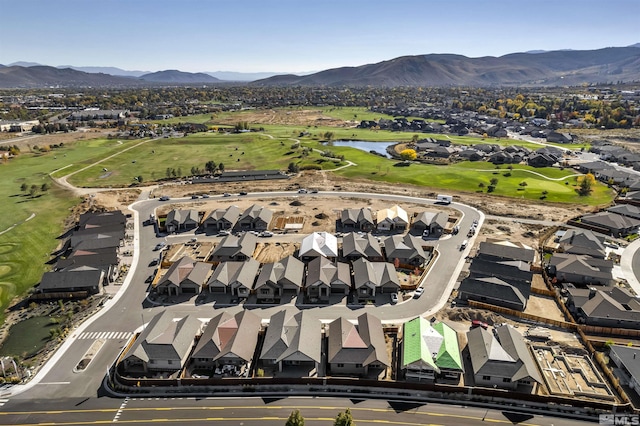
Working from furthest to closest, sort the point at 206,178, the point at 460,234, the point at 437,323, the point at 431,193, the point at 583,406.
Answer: the point at 206,178, the point at 431,193, the point at 460,234, the point at 437,323, the point at 583,406

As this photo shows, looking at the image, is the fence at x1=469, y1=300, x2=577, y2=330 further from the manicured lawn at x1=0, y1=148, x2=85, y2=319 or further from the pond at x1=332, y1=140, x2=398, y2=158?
the pond at x1=332, y1=140, x2=398, y2=158

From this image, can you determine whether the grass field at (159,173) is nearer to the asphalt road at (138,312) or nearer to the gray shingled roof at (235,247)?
the asphalt road at (138,312)

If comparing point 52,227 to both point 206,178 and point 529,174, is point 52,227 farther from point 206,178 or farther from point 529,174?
point 529,174

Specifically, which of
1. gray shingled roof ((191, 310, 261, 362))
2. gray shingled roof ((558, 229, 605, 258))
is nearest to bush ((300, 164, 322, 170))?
gray shingled roof ((558, 229, 605, 258))

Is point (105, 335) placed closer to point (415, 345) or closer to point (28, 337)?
point (28, 337)

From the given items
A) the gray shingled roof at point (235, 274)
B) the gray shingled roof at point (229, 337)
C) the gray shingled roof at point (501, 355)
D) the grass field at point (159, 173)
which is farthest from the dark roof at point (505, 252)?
the grass field at point (159, 173)

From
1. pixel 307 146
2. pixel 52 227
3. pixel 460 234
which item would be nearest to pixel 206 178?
pixel 52 227
